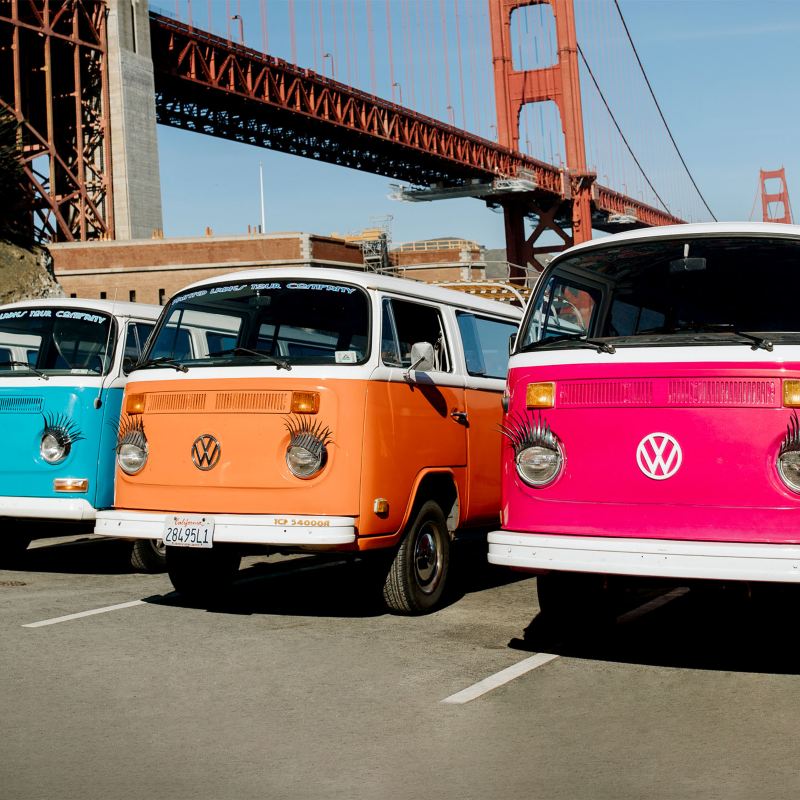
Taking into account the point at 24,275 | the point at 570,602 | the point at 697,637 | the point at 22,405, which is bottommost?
the point at 697,637

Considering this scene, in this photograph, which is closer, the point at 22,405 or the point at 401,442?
the point at 401,442

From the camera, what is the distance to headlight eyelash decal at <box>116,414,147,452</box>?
7145 millimetres

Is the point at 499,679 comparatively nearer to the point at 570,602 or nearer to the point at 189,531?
the point at 570,602

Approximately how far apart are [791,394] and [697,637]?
1.81 metres

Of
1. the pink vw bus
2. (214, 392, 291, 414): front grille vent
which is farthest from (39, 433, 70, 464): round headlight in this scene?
the pink vw bus

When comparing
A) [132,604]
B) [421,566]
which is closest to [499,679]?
[421,566]

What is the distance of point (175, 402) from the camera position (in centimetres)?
702

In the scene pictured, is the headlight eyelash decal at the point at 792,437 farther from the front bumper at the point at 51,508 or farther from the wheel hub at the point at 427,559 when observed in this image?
the front bumper at the point at 51,508

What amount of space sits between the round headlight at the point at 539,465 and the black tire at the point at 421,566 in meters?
1.41

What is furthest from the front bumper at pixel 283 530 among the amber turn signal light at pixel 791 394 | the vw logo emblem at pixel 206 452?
the amber turn signal light at pixel 791 394

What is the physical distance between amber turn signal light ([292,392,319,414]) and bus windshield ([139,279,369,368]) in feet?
0.73

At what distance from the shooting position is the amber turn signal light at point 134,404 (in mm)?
7199

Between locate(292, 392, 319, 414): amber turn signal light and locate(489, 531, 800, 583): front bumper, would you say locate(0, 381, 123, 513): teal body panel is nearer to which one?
locate(292, 392, 319, 414): amber turn signal light

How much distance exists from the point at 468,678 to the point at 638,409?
1.48 metres
